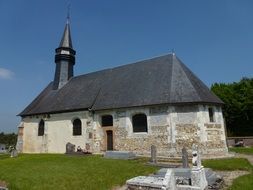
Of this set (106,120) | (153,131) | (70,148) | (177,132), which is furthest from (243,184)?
(70,148)

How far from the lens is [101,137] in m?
18.2

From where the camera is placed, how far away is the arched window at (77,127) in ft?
63.1

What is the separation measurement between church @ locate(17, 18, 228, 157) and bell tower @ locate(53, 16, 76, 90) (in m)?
0.56

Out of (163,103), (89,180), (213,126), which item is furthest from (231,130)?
(89,180)

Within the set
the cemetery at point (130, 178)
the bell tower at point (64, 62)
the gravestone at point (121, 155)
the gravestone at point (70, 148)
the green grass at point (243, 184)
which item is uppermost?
the bell tower at point (64, 62)

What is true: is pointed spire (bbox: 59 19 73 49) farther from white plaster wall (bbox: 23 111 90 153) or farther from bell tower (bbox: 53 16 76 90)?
white plaster wall (bbox: 23 111 90 153)

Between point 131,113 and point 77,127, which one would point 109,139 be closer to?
point 131,113

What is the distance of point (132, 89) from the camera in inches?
717

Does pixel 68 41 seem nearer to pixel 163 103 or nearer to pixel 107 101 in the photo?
pixel 107 101

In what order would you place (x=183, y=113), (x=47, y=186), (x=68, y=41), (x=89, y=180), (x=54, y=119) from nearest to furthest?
1. (x=47, y=186)
2. (x=89, y=180)
3. (x=183, y=113)
4. (x=54, y=119)
5. (x=68, y=41)

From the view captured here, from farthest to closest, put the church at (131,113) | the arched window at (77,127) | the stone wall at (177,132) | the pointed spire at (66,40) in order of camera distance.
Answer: the pointed spire at (66,40), the arched window at (77,127), the church at (131,113), the stone wall at (177,132)

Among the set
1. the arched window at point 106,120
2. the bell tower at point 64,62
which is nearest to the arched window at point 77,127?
the arched window at point 106,120

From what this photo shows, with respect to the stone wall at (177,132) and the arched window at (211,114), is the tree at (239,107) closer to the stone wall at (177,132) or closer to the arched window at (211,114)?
the stone wall at (177,132)

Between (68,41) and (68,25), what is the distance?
2.77 meters
